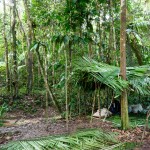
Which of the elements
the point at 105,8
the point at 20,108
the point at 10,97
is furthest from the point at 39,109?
the point at 105,8

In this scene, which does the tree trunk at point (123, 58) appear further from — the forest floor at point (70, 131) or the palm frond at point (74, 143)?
the palm frond at point (74, 143)

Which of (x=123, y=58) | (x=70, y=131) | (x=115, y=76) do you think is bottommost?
(x=70, y=131)

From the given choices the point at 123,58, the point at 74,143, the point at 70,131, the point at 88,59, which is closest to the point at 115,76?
the point at 123,58

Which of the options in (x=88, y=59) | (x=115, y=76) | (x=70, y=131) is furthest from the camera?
(x=88, y=59)

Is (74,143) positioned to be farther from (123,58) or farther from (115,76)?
(123,58)

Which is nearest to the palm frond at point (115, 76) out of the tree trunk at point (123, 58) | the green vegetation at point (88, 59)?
the green vegetation at point (88, 59)

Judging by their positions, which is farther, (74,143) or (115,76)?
(115,76)

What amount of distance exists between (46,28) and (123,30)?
3249mm

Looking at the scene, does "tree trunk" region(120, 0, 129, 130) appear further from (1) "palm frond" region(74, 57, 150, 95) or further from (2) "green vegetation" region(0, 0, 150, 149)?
(1) "palm frond" region(74, 57, 150, 95)

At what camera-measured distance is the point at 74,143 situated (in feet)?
14.5

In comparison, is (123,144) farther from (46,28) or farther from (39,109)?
(39,109)

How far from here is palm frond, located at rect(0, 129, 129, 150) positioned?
13.7 feet

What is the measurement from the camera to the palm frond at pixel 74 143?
4.16m

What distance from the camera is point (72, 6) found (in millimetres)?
6766
